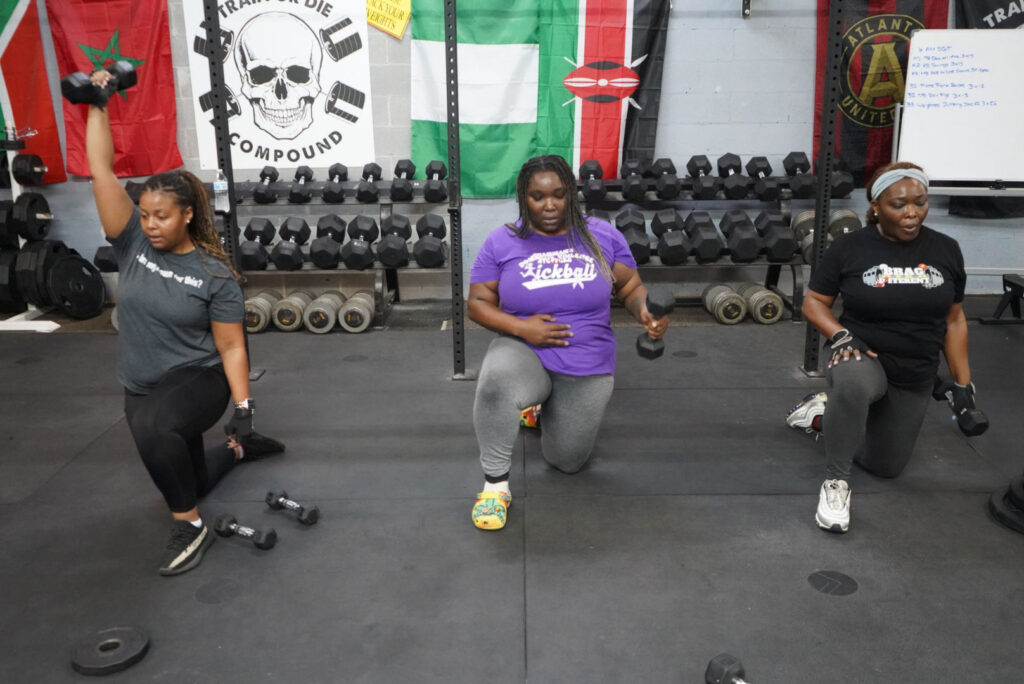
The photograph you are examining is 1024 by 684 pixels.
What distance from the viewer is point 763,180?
4852 millimetres

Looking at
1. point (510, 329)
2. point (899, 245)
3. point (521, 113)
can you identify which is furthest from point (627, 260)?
point (521, 113)

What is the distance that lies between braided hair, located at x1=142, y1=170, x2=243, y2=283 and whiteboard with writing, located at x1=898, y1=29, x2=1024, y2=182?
160 inches

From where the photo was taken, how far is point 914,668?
68.7 inches

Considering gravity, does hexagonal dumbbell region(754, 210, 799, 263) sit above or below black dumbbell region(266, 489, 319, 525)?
above

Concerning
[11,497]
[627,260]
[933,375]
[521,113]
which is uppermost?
[521,113]

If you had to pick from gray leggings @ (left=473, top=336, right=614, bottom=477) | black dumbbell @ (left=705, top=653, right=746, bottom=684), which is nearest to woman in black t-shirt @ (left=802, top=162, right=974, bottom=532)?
gray leggings @ (left=473, top=336, right=614, bottom=477)

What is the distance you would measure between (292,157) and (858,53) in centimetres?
367

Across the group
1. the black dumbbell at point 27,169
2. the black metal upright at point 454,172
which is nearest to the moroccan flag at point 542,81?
the black metal upright at point 454,172

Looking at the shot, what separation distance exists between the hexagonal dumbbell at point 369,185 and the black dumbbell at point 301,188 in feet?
0.99

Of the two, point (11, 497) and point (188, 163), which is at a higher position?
point (188, 163)

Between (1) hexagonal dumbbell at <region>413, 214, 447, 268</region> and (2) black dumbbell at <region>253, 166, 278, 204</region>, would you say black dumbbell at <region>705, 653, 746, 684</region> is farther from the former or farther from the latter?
(2) black dumbbell at <region>253, 166, 278, 204</region>

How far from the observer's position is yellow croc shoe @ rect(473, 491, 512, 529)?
2.36 metres

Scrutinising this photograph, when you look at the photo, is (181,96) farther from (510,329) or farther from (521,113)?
(510,329)

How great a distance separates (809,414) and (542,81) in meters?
2.87
